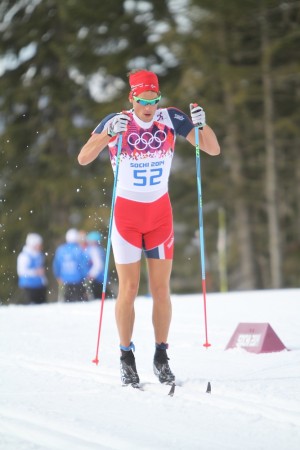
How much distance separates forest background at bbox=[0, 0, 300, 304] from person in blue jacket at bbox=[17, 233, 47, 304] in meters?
6.11

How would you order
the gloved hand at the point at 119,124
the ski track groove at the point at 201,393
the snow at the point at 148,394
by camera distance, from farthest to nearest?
the gloved hand at the point at 119,124, the ski track groove at the point at 201,393, the snow at the point at 148,394

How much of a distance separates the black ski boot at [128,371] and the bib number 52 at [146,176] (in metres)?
1.03

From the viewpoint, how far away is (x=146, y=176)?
5.07 metres

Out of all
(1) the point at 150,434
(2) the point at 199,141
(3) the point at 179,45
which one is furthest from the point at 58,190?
(1) the point at 150,434

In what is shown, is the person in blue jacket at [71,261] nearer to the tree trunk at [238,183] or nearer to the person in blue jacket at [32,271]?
the person in blue jacket at [32,271]

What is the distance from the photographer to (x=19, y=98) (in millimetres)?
26969

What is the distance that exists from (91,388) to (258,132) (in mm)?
18631

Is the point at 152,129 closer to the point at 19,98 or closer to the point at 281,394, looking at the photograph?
the point at 281,394

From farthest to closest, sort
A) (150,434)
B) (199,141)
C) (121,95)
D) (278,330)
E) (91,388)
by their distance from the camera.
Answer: (121,95) → (278,330) → (199,141) → (91,388) → (150,434)

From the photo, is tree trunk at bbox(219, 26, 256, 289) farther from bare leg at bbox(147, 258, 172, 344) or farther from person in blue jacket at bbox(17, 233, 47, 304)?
bare leg at bbox(147, 258, 172, 344)

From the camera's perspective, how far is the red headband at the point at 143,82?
499 cm

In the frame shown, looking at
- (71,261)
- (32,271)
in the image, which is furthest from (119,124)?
(32,271)

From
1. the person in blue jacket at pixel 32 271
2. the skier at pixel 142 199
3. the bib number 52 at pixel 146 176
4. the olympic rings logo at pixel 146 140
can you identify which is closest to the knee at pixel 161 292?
the skier at pixel 142 199

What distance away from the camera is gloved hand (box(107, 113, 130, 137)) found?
16.0ft
